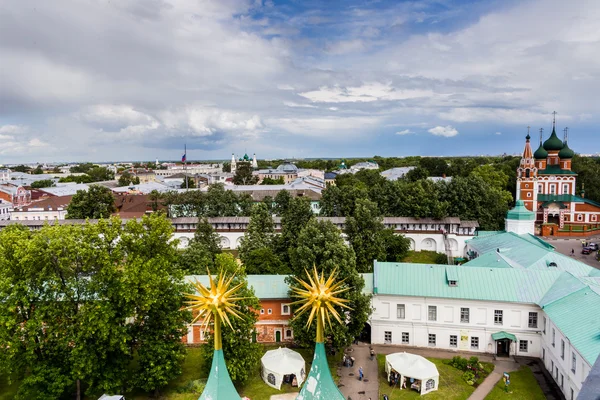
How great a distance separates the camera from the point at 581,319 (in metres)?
25.5

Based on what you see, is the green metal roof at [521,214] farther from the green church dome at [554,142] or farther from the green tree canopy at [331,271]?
the green tree canopy at [331,271]

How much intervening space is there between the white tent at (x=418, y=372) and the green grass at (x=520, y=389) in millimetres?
3316

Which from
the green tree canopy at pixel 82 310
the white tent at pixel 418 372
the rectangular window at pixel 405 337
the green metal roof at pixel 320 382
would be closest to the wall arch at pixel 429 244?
the rectangular window at pixel 405 337

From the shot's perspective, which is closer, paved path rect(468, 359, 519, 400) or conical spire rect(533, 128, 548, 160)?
paved path rect(468, 359, 519, 400)

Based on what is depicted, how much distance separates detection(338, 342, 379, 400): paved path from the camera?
27172 mm

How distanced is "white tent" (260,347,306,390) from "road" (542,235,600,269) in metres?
42.0

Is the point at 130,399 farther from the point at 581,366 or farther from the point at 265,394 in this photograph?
the point at 581,366

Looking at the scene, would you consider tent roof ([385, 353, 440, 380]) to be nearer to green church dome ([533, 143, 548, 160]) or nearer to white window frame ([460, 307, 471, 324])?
white window frame ([460, 307, 471, 324])

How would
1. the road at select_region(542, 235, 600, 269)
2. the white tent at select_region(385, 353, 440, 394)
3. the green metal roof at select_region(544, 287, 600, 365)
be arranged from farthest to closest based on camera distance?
the road at select_region(542, 235, 600, 269) → the white tent at select_region(385, 353, 440, 394) → the green metal roof at select_region(544, 287, 600, 365)

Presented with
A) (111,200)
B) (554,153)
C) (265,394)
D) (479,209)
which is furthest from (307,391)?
(554,153)

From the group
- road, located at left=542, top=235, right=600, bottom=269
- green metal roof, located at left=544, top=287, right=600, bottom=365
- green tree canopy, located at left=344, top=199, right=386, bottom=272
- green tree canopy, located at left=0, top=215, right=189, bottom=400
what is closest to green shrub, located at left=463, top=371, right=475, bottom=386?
green metal roof, located at left=544, top=287, right=600, bottom=365

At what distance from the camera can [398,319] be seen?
1325 inches

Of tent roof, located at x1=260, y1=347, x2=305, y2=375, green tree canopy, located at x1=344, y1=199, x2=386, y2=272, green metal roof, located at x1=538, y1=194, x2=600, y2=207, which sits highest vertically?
green metal roof, located at x1=538, y1=194, x2=600, y2=207

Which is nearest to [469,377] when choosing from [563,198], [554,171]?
[563,198]
